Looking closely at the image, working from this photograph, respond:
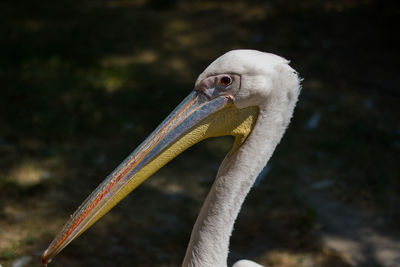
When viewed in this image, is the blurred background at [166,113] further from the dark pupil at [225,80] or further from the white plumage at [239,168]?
the dark pupil at [225,80]

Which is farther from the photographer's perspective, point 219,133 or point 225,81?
point 219,133

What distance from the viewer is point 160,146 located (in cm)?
255

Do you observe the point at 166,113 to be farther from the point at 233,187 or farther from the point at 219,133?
the point at 233,187

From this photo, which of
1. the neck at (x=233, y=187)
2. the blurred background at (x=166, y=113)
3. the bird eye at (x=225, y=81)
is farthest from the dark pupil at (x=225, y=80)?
the blurred background at (x=166, y=113)

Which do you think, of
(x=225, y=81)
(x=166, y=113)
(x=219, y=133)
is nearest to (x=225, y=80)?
(x=225, y=81)

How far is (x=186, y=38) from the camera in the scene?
7.05 m

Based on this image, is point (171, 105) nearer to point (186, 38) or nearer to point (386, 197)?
point (186, 38)

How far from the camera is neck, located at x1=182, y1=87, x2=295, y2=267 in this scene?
262 cm

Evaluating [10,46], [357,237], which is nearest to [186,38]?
[10,46]

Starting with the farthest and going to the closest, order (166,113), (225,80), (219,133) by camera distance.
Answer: (166,113) → (219,133) → (225,80)

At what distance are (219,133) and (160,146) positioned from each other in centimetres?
33

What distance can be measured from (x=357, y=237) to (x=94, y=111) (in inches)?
110

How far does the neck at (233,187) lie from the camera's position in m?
2.62

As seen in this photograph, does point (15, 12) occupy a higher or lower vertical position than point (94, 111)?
higher
